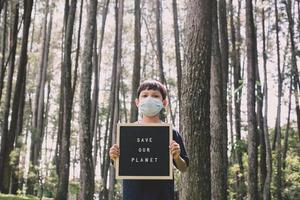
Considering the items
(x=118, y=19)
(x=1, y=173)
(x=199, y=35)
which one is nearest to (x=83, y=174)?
(x=1, y=173)

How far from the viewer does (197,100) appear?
5.14 meters

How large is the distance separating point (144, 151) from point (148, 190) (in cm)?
26

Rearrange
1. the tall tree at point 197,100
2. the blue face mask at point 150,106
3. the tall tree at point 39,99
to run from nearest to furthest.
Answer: the blue face mask at point 150,106 → the tall tree at point 197,100 → the tall tree at point 39,99

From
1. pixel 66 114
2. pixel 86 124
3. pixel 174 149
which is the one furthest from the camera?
pixel 66 114

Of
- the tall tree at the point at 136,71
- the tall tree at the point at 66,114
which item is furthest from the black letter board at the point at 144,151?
the tall tree at the point at 136,71

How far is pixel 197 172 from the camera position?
4996 mm

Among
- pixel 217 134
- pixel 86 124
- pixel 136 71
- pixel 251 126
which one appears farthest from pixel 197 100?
pixel 136 71

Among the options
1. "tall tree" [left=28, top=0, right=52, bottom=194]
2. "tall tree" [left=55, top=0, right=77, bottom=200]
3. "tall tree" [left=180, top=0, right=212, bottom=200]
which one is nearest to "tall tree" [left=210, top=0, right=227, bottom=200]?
"tall tree" [left=180, top=0, right=212, bottom=200]

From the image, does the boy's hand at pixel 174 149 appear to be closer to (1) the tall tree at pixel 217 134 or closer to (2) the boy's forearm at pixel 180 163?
(2) the boy's forearm at pixel 180 163

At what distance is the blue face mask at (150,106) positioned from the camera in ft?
10.7

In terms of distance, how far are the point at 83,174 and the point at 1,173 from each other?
356cm

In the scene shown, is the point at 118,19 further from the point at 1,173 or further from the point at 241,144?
the point at 1,173

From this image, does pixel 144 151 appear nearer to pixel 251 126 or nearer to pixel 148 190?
pixel 148 190

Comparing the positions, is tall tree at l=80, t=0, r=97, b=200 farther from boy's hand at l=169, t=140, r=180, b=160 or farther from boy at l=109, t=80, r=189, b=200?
boy's hand at l=169, t=140, r=180, b=160
